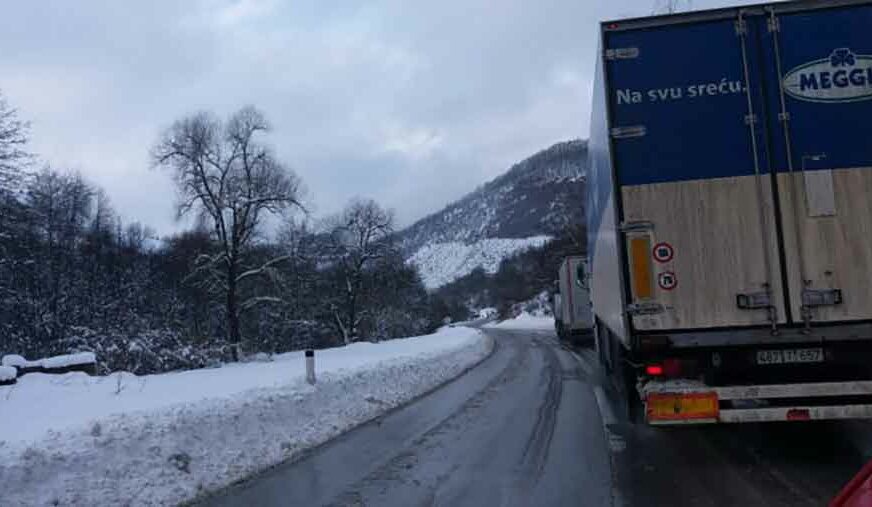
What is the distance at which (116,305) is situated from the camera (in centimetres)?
5228

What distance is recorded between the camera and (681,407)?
22.8 feet

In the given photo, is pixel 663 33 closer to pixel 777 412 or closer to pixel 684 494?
pixel 777 412

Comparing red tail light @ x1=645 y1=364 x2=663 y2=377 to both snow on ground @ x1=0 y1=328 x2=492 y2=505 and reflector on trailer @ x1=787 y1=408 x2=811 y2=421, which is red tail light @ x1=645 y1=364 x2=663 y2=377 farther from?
snow on ground @ x1=0 y1=328 x2=492 y2=505

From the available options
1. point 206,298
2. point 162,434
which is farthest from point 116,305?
point 162,434

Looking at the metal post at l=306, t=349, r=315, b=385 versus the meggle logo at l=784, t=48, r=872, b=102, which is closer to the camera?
the meggle logo at l=784, t=48, r=872, b=102

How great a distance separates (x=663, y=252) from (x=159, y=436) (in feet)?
18.4

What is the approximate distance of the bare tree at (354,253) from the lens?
66062 mm

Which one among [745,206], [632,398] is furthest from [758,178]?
[632,398]

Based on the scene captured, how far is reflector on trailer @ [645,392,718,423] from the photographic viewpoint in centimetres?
688

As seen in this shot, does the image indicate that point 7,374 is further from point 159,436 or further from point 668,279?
point 668,279

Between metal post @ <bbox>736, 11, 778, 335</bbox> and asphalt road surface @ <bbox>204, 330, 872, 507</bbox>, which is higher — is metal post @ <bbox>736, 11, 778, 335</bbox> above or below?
above

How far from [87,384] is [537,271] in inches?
2877

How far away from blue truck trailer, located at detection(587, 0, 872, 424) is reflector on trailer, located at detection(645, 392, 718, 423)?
0.01 m

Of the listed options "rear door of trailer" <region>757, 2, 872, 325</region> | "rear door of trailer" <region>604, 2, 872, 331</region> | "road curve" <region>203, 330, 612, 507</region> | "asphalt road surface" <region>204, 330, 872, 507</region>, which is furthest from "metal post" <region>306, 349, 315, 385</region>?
"rear door of trailer" <region>757, 2, 872, 325</region>
